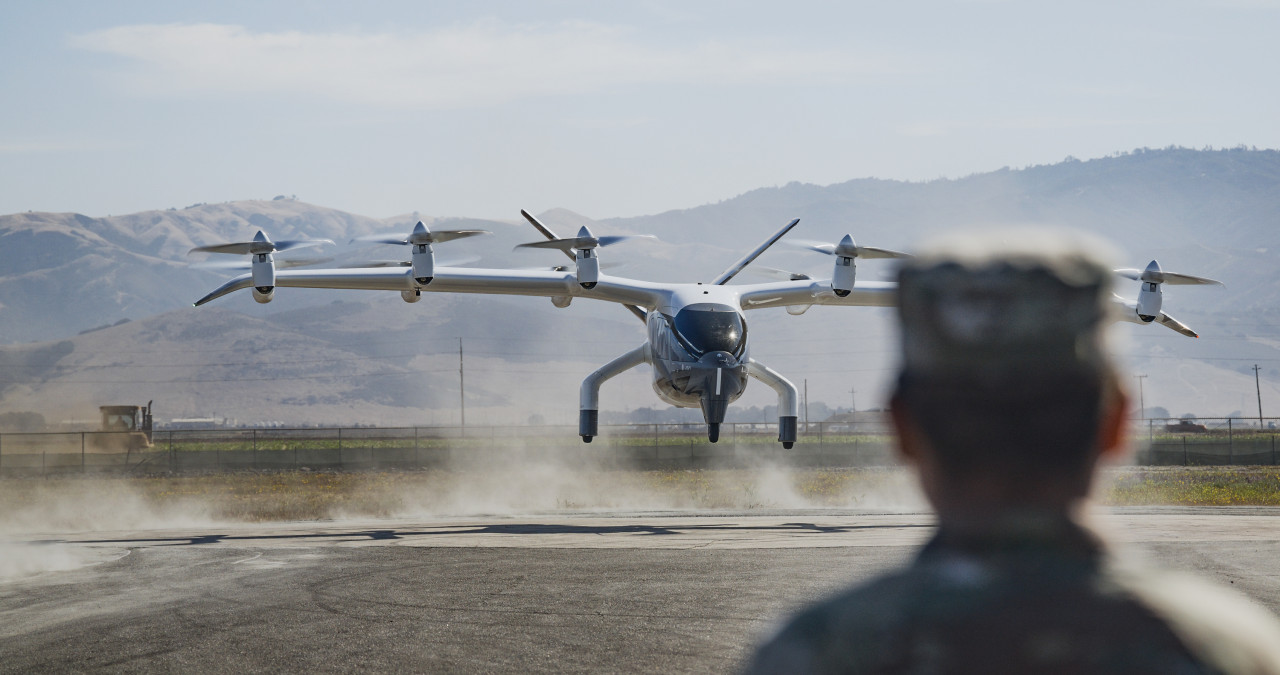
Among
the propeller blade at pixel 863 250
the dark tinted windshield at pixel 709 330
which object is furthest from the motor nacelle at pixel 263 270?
the propeller blade at pixel 863 250

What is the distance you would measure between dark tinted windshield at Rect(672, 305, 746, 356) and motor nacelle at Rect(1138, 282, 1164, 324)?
1172 cm

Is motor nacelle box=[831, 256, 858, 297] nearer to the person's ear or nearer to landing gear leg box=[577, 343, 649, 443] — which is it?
landing gear leg box=[577, 343, 649, 443]

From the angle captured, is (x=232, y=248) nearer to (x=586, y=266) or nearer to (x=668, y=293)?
(x=586, y=266)

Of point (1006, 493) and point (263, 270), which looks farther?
point (263, 270)

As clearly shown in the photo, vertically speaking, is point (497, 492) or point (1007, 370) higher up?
point (1007, 370)

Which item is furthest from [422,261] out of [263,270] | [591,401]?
[591,401]

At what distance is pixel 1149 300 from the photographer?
3225cm

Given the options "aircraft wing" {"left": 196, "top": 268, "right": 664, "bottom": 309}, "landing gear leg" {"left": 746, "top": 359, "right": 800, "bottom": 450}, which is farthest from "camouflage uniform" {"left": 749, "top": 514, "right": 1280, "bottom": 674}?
"aircraft wing" {"left": 196, "top": 268, "right": 664, "bottom": 309}

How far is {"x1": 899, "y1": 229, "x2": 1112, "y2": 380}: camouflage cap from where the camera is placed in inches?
64.9

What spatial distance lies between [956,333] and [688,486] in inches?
1949

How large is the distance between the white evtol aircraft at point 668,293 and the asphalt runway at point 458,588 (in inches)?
140

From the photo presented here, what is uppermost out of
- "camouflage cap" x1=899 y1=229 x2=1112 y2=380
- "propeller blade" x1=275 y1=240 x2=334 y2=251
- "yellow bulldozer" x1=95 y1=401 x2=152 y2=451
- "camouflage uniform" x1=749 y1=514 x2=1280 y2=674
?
"propeller blade" x1=275 y1=240 x2=334 y2=251

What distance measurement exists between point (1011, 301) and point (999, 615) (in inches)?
17.4

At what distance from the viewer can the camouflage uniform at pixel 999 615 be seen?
5.26 ft
